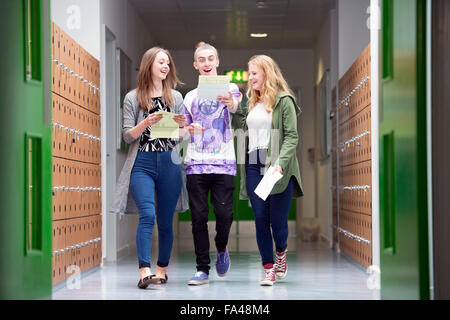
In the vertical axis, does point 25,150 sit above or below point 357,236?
above

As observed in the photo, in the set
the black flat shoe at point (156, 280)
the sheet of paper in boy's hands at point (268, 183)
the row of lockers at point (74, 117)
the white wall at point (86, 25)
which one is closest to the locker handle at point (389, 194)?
the sheet of paper in boy's hands at point (268, 183)

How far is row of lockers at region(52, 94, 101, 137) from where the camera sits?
4473mm

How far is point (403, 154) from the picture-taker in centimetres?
311

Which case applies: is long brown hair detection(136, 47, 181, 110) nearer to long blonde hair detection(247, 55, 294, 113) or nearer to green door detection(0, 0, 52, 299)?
long blonde hair detection(247, 55, 294, 113)

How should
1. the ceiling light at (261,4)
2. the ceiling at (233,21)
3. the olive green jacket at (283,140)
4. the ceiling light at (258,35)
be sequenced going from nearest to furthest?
the olive green jacket at (283,140)
the ceiling light at (261,4)
the ceiling at (233,21)
the ceiling light at (258,35)

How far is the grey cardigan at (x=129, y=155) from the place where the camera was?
13.8ft

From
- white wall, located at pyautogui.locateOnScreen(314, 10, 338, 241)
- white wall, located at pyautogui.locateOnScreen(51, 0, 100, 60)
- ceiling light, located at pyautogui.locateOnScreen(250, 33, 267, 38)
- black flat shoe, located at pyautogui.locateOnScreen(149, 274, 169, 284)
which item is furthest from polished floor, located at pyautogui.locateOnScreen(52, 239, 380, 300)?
ceiling light, located at pyautogui.locateOnScreen(250, 33, 267, 38)

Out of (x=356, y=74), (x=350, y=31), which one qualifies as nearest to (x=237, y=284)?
(x=356, y=74)

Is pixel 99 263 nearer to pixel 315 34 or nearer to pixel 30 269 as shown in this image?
pixel 30 269

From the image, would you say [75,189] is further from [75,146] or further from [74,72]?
[74,72]

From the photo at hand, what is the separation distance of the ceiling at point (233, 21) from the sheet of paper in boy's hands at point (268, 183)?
14.1 feet

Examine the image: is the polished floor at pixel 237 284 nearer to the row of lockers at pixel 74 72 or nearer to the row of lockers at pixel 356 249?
the row of lockers at pixel 356 249

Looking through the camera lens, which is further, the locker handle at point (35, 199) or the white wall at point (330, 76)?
the white wall at point (330, 76)

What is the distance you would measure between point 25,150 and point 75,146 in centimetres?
175
